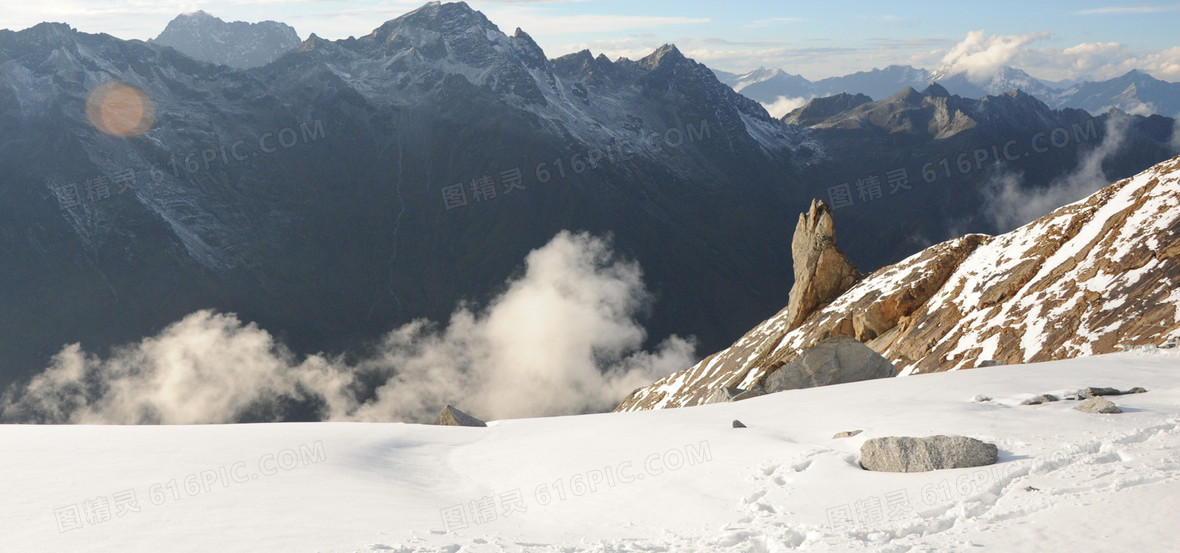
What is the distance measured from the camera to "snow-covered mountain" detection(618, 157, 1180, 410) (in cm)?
4292

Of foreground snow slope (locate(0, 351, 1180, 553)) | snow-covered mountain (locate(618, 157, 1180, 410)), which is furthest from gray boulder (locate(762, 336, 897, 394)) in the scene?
foreground snow slope (locate(0, 351, 1180, 553))

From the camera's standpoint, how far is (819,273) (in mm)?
78375

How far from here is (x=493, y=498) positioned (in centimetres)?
1775

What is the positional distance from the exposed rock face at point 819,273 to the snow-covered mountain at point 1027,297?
1.56 metres

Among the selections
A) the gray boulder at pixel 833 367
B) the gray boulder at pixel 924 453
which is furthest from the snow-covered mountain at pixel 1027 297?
the gray boulder at pixel 924 453

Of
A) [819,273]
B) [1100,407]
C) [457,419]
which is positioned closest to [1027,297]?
[819,273]

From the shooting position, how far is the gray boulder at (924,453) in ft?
54.4

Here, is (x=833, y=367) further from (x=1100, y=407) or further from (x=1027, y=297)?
(x=1027, y=297)

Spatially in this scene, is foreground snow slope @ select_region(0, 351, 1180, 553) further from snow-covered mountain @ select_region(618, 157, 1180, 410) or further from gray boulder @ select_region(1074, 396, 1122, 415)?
snow-covered mountain @ select_region(618, 157, 1180, 410)

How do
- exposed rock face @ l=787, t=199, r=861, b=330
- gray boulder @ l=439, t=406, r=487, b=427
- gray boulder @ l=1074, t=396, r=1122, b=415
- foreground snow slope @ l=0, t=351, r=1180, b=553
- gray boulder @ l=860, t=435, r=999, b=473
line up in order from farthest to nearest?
exposed rock face @ l=787, t=199, r=861, b=330
gray boulder @ l=439, t=406, r=487, b=427
gray boulder @ l=1074, t=396, r=1122, b=415
gray boulder @ l=860, t=435, r=999, b=473
foreground snow slope @ l=0, t=351, r=1180, b=553

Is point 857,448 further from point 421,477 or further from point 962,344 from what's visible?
point 962,344

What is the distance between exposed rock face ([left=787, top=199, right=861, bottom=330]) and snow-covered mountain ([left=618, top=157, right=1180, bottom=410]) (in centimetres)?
156

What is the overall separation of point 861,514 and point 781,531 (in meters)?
1.89

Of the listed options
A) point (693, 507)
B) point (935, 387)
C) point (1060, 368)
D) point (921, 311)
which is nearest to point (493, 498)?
point (693, 507)
